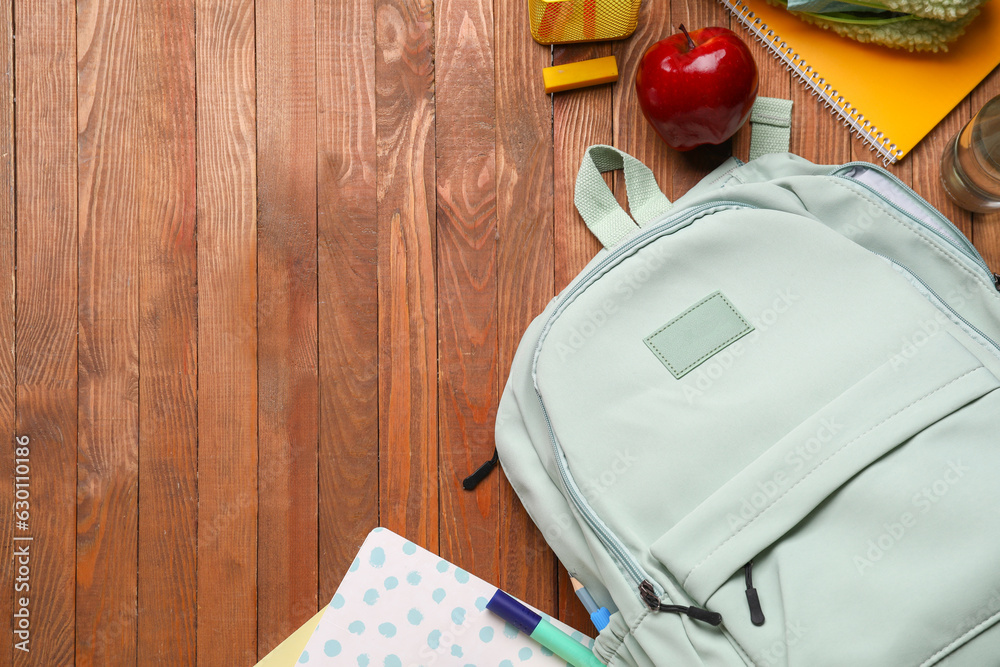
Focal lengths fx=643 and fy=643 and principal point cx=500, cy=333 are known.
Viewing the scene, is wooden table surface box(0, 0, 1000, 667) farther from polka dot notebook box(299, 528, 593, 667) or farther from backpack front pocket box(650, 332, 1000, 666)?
backpack front pocket box(650, 332, 1000, 666)

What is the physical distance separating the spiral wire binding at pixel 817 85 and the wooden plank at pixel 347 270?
41 cm

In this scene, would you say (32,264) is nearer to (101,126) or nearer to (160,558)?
(101,126)

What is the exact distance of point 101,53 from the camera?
71cm

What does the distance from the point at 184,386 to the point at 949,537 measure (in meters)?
0.72

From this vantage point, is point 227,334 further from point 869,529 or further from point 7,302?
point 869,529

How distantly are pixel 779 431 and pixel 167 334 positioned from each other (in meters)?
0.63

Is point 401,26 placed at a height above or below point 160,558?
above

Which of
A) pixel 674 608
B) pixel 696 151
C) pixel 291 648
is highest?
pixel 696 151

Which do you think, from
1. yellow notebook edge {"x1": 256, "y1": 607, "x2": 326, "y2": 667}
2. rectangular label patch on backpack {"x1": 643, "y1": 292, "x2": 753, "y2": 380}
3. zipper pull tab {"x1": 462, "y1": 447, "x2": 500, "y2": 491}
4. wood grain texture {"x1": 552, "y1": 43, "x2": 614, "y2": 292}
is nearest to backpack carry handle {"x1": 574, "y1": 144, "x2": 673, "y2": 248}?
wood grain texture {"x1": 552, "y1": 43, "x2": 614, "y2": 292}

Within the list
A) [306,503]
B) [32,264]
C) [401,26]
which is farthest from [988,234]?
[32,264]

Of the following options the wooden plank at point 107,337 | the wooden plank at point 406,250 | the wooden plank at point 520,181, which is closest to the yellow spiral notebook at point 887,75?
the wooden plank at point 520,181

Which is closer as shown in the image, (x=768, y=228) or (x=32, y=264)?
(x=768, y=228)

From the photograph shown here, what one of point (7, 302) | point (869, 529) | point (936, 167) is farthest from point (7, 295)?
point (936, 167)

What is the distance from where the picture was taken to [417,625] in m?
0.65
